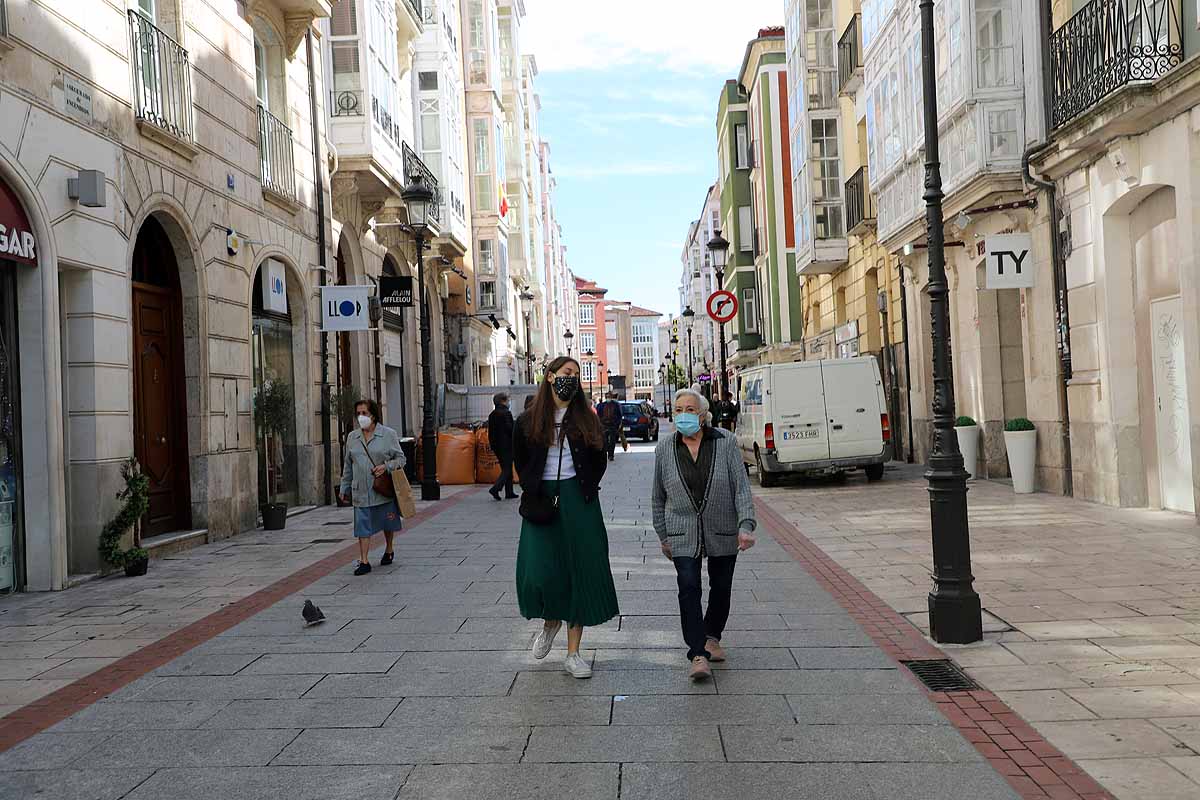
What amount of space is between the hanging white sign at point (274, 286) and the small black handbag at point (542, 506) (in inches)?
448

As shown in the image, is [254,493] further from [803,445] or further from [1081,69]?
[1081,69]

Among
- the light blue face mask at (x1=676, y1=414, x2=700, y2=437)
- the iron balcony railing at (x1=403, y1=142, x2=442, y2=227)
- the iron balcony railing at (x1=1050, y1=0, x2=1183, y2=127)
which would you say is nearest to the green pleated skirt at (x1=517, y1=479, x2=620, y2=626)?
the light blue face mask at (x1=676, y1=414, x2=700, y2=437)

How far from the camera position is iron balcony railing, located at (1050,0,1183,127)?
12.3 metres

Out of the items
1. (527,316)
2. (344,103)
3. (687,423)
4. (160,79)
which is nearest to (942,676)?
(687,423)

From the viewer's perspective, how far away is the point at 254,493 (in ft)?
51.2

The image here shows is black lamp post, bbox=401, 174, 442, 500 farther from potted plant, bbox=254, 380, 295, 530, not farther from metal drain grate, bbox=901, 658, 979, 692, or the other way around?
metal drain grate, bbox=901, 658, 979, 692

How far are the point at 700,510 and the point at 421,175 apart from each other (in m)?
19.6

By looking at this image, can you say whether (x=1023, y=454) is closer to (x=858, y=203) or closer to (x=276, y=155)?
(x=276, y=155)

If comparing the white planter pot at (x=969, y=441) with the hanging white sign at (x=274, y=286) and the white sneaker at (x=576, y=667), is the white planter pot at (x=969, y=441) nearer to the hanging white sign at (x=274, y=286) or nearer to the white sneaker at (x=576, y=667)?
the hanging white sign at (x=274, y=286)

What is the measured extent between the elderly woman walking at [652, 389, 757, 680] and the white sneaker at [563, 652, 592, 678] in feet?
1.92

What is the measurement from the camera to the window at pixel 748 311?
5328 centimetres

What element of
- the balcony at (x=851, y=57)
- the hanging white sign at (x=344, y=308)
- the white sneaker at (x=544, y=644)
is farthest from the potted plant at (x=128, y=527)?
the balcony at (x=851, y=57)

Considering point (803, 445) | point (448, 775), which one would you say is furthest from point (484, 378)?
point (448, 775)

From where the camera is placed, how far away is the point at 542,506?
6539 millimetres
